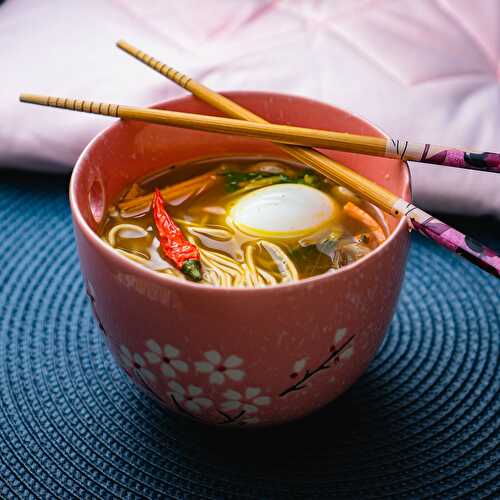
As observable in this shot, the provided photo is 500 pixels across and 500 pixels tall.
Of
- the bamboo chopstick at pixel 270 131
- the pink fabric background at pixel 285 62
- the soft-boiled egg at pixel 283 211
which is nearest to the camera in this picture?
the bamboo chopstick at pixel 270 131

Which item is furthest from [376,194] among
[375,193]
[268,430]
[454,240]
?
[268,430]

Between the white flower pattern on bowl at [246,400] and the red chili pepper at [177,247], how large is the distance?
0.14 metres

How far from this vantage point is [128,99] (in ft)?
4.60

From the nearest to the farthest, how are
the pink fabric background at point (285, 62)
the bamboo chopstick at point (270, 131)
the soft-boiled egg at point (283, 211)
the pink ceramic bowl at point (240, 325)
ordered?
the pink ceramic bowl at point (240, 325), the bamboo chopstick at point (270, 131), the soft-boiled egg at point (283, 211), the pink fabric background at point (285, 62)

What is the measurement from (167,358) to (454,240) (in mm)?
320

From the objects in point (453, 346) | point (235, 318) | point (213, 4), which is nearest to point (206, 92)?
point (235, 318)

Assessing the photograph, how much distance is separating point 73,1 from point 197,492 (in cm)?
120

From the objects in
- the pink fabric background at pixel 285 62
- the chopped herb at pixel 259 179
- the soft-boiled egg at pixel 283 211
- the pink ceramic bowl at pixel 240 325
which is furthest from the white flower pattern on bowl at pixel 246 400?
the pink fabric background at pixel 285 62

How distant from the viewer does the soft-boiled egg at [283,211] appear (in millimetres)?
946

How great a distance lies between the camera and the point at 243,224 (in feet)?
3.15

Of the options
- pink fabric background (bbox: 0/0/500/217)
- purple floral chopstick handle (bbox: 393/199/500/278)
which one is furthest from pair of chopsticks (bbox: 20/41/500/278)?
pink fabric background (bbox: 0/0/500/217)

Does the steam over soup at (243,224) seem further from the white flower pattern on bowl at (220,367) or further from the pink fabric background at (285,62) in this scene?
the pink fabric background at (285,62)

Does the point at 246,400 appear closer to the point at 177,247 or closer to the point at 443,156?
the point at 177,247

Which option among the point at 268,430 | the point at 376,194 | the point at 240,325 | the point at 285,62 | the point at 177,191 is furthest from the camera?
the point at 285,62
